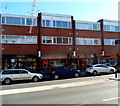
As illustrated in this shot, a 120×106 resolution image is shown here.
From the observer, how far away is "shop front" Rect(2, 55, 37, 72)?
2070cm

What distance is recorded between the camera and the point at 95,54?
2612 cm

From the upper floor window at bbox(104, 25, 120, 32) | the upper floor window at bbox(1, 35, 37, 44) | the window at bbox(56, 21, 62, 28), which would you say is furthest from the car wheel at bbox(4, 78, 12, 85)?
the upper floor window at bbox(104, 25, 120, 32)

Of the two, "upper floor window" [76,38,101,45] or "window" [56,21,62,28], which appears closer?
"window" [56,21,62,28]

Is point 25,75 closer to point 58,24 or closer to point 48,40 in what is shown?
point 48,40

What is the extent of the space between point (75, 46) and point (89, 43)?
2998 mm

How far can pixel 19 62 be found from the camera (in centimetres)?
2133

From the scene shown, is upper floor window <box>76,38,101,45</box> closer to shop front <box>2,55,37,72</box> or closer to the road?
shop front <box>2,55,37,72</box>

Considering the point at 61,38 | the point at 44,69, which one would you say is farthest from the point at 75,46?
the point at 44,69

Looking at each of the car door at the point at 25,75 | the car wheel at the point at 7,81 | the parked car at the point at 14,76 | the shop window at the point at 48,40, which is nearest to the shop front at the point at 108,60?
the shop window at the point at 48,40

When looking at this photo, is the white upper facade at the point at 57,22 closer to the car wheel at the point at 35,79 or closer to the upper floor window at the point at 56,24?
the upper floor window at the point at 56,24

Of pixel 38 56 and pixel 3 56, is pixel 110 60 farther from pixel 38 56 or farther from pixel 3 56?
pixel 3 56

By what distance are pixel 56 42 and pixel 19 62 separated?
6.48 meters

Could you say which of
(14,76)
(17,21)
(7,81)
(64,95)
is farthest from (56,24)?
(64,95)

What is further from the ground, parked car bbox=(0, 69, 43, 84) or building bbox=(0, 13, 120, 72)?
building bbox=(0, 13, 120, 72)
